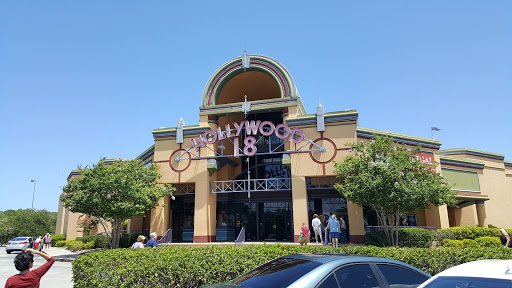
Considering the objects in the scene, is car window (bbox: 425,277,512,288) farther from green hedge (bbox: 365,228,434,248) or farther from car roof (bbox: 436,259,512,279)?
green hedge (bbox: 365,228,434,248)

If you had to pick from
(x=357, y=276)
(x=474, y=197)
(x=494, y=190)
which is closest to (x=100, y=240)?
(x=357, y=276)

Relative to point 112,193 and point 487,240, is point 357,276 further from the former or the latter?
point 487,240

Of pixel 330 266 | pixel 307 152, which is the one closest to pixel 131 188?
pixel 307 152

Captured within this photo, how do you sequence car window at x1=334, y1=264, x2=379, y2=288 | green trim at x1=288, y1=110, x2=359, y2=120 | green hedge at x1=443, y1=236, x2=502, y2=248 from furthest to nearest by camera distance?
green trim at x1=288, y1=110, x2=359, y2=120 < green hedge at x1=443, y1=236, x2=502, y2=248 < car window at x1=334, y1=264, x2=379, y2=288

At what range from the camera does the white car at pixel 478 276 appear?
3.87 meters

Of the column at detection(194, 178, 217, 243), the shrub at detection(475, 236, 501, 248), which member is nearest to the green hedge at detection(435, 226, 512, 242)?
the shrub at detection(475, 236, 501, 248)

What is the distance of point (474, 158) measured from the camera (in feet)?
102

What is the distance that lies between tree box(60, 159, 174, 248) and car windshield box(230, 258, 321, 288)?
17.7 m

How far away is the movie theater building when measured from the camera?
23.9 metres

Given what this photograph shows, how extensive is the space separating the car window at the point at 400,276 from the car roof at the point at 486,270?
1106 mm

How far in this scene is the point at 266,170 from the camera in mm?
27953

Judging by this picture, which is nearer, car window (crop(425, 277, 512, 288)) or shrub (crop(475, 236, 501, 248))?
car window (crop(425, 277, 512, 288))

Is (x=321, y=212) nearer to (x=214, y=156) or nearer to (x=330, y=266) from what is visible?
(x=214, y=156)

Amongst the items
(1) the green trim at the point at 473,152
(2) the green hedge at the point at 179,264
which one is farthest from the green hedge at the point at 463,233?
(2) the green hedge at the point at 179,264
